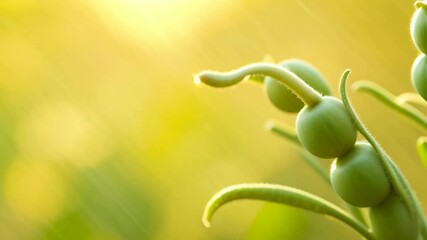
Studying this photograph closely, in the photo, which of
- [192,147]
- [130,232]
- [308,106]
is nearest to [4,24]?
[192,147]

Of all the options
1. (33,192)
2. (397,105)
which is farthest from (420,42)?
(33,192)

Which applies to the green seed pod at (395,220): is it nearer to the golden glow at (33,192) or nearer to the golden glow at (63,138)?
the golden glow at (33,192)

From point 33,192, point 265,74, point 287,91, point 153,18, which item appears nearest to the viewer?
point 265,74

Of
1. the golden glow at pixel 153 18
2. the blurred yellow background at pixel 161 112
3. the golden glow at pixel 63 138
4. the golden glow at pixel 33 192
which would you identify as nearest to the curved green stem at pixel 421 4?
the blurred yellow background at pixel 161 112

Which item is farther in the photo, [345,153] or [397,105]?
[397,105]

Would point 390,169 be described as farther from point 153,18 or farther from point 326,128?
point 153,18

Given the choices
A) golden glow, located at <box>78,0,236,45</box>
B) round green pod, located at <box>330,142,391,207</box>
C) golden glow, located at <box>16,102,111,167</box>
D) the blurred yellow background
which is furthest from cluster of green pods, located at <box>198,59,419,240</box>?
golden glow, located at <box>78,0,236,45</box>
